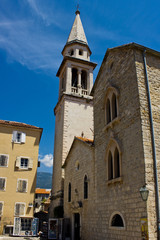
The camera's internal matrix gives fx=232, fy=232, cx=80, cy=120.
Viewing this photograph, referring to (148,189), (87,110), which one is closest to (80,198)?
(148,189)

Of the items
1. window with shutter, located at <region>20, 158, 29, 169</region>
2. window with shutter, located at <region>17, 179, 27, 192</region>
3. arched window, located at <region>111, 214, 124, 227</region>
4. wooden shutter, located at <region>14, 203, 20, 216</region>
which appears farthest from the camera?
→ window with shutter, located at <region>20, 158, 29, 169</region>

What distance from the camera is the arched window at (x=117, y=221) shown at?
11.6 m

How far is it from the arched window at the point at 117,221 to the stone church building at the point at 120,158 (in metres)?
0.04

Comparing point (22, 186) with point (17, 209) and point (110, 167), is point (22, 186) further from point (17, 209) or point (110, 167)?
point (110, 167)

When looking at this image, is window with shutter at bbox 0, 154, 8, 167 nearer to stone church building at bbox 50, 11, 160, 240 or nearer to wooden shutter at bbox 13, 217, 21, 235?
wooden shutter at bbox 13, 217, 21, 235

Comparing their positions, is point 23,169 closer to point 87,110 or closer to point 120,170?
point 87,110

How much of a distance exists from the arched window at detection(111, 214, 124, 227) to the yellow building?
35.0 ft

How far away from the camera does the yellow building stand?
66.9 feet

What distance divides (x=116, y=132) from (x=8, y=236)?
13761 mm

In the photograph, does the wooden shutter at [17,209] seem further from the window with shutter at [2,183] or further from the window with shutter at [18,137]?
the window with shutter at [18,137]

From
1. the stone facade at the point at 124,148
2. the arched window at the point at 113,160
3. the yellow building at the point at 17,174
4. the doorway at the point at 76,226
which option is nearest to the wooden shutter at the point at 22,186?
the yellow building at the point at 17,174

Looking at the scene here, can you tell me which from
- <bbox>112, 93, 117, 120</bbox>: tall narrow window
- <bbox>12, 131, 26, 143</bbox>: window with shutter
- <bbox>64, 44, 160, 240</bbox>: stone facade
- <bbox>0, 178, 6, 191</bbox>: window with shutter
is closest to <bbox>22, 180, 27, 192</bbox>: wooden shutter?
<bbox>0, 178, 6, 191</bbox>: window with shutter

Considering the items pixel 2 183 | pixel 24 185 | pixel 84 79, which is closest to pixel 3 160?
pixel 2 183

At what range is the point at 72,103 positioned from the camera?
2689 centimetres
